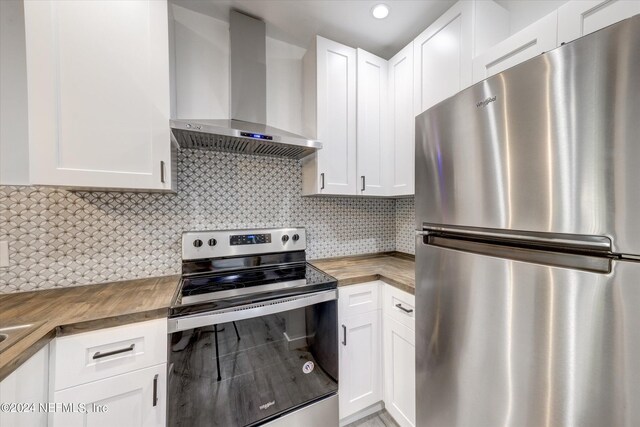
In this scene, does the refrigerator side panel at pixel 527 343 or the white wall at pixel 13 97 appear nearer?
the refrigerator side panel at pixel 527 343

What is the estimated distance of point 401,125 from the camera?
166cm

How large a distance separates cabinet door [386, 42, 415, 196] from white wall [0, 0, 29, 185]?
81.1 inches

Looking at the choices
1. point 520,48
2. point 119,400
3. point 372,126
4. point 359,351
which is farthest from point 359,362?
point 520,48

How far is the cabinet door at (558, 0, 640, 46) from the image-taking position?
2.33 feet

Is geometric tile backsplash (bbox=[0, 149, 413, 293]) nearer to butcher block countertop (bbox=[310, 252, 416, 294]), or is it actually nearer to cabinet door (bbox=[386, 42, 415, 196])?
butcher block countertop (bbox=[310, 252, 416, 294])

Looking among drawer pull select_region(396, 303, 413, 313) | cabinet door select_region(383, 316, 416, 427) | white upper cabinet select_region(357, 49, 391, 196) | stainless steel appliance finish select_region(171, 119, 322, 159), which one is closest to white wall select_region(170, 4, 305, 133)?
stainless steel appliance finish select_region(171, 119, 322, 159)

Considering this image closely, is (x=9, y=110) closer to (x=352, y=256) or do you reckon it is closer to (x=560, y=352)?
(x=352, y=256)

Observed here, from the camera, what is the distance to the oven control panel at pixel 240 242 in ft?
4.69

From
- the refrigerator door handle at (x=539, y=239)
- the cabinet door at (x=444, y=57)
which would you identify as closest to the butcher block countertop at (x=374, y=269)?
the refrigerator door handle at (x=539, y=239)

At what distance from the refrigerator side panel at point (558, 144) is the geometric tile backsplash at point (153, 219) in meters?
1.19

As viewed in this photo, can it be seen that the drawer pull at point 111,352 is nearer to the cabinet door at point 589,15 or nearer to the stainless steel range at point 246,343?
the stainless steel range at point 246,343

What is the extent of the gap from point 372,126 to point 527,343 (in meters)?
1.50

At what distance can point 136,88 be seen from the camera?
1.09 metres

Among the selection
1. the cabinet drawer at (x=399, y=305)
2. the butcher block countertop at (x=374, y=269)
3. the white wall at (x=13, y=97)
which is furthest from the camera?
the butcher block countertop at (x=374, y=269)
